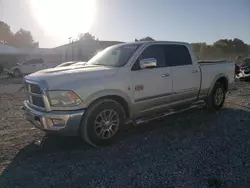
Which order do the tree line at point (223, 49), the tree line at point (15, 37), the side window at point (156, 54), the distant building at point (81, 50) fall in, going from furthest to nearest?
1. the tree line at point (15, 37)
2. the tree line at point (223, 49)
3. the distant building at point (81, 50)
4. the side window at point (156, 54)

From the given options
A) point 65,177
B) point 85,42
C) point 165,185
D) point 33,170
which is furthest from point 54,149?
point 85,42

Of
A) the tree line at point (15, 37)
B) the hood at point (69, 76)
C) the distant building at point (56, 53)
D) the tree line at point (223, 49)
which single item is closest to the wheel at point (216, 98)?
the hood at point (69, 76)

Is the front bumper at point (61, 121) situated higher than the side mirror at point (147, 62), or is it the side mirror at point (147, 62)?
the side mirror at point (147, 62)

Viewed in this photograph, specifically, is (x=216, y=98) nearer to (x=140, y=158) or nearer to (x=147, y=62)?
(x=147, y=62)

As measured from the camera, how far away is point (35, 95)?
4707 mm

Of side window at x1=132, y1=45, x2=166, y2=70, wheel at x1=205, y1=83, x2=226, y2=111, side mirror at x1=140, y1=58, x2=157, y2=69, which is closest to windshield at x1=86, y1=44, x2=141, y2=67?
side window at x1=132, y1=45, x2=166, y2=70

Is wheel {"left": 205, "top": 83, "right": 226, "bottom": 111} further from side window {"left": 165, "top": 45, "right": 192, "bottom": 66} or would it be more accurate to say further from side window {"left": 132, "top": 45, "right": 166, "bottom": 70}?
side window {"left": 132, "top": 45, "right": 166, "bottom": 70}

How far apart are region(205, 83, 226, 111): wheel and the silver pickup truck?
459 mm

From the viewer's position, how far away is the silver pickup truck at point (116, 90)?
4418 millimetres

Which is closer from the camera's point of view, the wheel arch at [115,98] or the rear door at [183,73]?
the wheel arch at [115,98]

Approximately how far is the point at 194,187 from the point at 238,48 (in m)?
54.0

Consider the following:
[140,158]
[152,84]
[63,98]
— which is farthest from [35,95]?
[152,84]

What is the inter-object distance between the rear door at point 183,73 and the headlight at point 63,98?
2.45 m

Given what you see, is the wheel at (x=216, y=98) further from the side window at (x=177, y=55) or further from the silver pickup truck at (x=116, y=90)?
the side window at (x=177, y=55)
